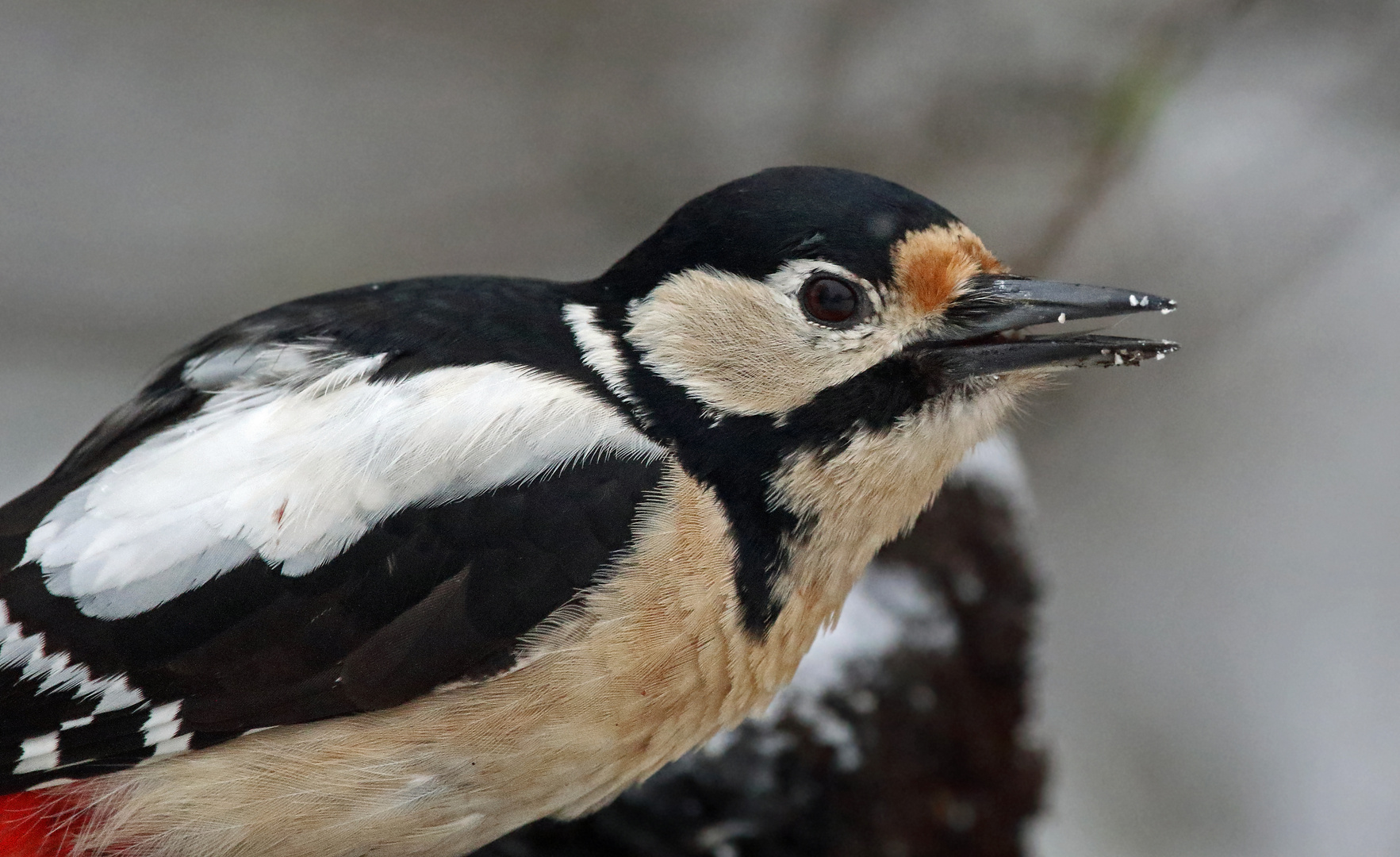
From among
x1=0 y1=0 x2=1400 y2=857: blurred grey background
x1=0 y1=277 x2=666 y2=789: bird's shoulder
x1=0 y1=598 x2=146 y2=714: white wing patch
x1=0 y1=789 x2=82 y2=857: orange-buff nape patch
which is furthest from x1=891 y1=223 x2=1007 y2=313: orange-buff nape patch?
x1=0 y1=0 x2=1400 y2=857: blurred grey background

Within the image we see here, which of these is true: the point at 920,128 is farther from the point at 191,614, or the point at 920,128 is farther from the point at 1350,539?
the point at 1350,539

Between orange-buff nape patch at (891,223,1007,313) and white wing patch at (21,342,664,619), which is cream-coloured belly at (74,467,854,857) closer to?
white wing patch at (21,342,664,619)

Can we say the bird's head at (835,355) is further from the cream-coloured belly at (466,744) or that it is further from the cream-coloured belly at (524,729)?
the cream-coloured belly at (466,744)

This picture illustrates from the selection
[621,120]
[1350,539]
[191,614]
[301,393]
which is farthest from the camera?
[1350,539]

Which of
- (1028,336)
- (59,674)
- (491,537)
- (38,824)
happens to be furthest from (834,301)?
(38,824)

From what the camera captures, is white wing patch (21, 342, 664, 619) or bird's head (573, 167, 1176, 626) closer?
white wing patch (21, 342, 664, 619)

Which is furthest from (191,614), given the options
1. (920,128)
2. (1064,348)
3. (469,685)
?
(920,128)

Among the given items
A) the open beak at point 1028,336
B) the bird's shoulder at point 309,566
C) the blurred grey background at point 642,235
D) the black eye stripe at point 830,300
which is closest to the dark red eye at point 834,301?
the black eye stripe at point 830,300

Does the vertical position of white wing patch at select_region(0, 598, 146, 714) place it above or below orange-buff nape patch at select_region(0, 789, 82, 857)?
above
